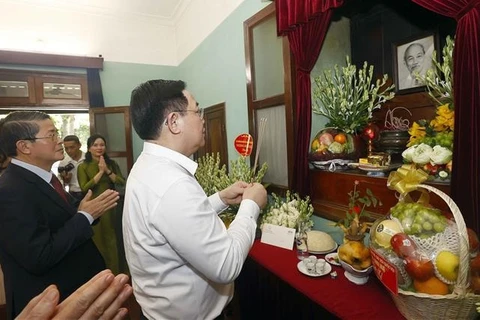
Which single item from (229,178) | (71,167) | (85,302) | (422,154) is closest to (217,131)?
(229,178)

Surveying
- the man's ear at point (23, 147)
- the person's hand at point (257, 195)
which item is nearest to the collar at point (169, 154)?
the person's hand at point (257, 195)

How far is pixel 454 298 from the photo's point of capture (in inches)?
28.1

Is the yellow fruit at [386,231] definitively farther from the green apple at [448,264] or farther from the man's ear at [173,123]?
the man's ear at [173,123]

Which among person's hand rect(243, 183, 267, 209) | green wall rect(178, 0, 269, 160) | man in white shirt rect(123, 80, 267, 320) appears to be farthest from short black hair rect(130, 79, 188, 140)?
green wall rect(178, 0, 269, 160)

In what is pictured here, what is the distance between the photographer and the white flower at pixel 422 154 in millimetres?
1077

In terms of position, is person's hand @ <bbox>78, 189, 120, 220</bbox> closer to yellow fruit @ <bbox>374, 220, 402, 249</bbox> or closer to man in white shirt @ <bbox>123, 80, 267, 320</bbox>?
man in white shirt @ <bbox>123, 80, 267, 320</bbox>

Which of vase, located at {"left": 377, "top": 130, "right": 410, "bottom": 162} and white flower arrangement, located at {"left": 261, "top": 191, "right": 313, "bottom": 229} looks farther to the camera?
white flower arrangement, located at {"left": 261, "top": 191, "right": 313, "bottom": 229}

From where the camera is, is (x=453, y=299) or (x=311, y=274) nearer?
(x=453, y=299)

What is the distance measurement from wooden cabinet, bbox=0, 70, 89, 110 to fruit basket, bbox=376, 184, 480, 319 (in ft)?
13.0

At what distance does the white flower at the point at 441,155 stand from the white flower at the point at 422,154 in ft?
0.08

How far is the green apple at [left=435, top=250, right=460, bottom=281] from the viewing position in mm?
708

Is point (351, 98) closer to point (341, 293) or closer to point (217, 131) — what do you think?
point (341, 293)

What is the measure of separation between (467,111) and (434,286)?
566 mm

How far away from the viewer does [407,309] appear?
821 mm
